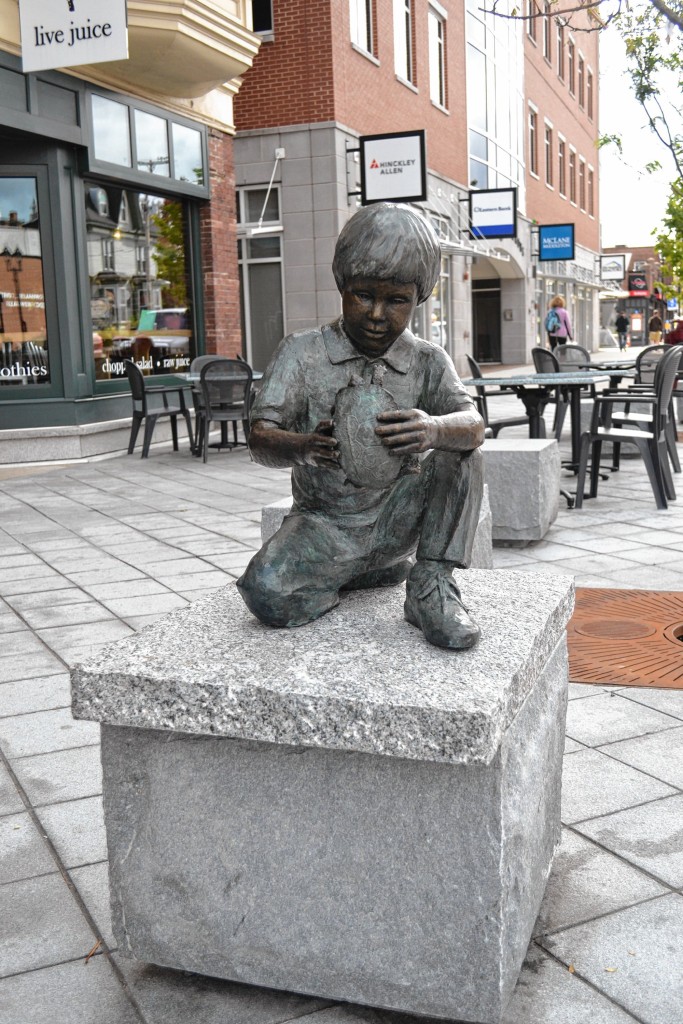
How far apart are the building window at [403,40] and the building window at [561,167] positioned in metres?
19.5

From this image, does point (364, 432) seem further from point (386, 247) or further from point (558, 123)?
point (558, 123)

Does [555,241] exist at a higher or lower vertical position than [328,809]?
higher

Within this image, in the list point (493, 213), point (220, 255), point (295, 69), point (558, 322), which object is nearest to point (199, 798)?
point (220, 255)

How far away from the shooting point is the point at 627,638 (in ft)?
15.9

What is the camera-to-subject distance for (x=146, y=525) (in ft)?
26.2

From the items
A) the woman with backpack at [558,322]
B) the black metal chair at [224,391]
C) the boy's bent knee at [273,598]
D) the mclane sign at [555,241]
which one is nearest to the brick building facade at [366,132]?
the mclane sign at [555,241]

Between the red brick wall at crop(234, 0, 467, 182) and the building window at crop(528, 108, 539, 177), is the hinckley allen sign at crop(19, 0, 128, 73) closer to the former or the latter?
the red brick wall at crop(234, 0, 467, 182)

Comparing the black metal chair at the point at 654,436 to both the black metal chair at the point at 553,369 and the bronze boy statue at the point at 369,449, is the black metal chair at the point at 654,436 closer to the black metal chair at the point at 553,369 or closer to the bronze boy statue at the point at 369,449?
the black metal chair at the point at 553,369

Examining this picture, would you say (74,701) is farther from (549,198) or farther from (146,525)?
(549,198)

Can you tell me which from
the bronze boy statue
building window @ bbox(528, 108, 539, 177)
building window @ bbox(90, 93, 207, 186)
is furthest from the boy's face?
building window @ bbox(528, 108, 539, 177)

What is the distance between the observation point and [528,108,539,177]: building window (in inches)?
1404

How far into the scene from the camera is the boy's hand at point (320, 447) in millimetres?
2305

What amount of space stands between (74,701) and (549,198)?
3936 cm

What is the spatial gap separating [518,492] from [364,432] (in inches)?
181
